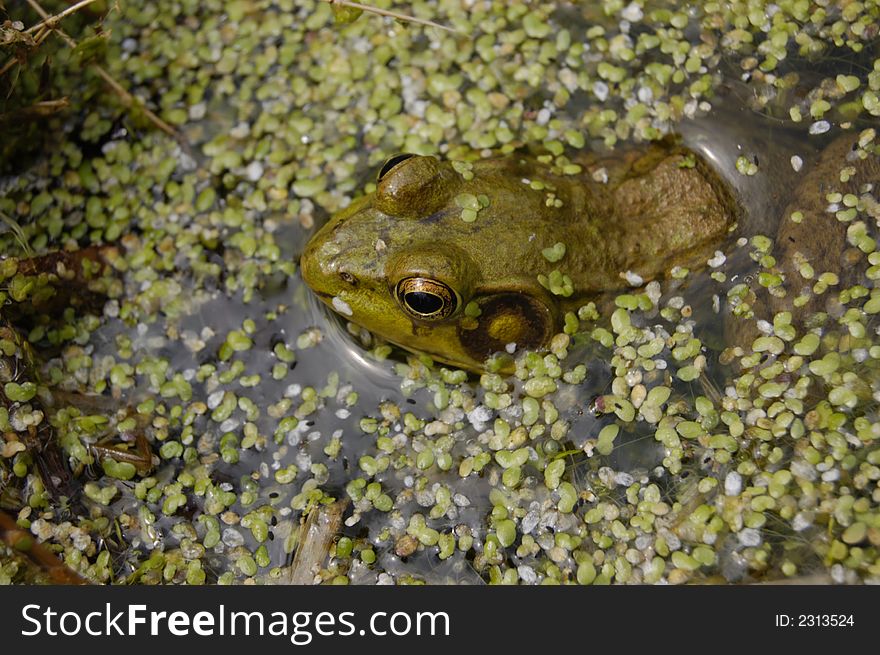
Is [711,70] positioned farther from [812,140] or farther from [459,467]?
[459,467]

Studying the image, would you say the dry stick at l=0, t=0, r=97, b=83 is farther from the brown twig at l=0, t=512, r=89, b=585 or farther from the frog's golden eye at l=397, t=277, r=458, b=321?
the brown twig at l=0, t=512, r=89, b=585

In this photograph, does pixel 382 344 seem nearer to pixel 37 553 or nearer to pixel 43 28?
pixel 37 553

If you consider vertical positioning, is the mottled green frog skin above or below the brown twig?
above

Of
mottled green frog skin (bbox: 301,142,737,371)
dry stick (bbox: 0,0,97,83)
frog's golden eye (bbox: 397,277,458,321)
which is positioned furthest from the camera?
dry stick (bbox: 0,0,97,83)

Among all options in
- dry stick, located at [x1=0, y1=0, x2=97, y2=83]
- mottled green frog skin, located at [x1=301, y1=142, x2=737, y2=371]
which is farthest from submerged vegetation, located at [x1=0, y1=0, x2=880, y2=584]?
mottled green frog skin, located at [x1=301, y1=142, x2=737, y2=371]

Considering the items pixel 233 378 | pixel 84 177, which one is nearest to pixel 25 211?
pixel 84 177

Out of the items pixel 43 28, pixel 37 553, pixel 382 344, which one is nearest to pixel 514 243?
pixel 382 344

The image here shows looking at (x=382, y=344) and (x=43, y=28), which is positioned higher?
(x=43, y=28)

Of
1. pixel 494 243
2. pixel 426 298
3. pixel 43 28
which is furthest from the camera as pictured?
pixel 43 28
